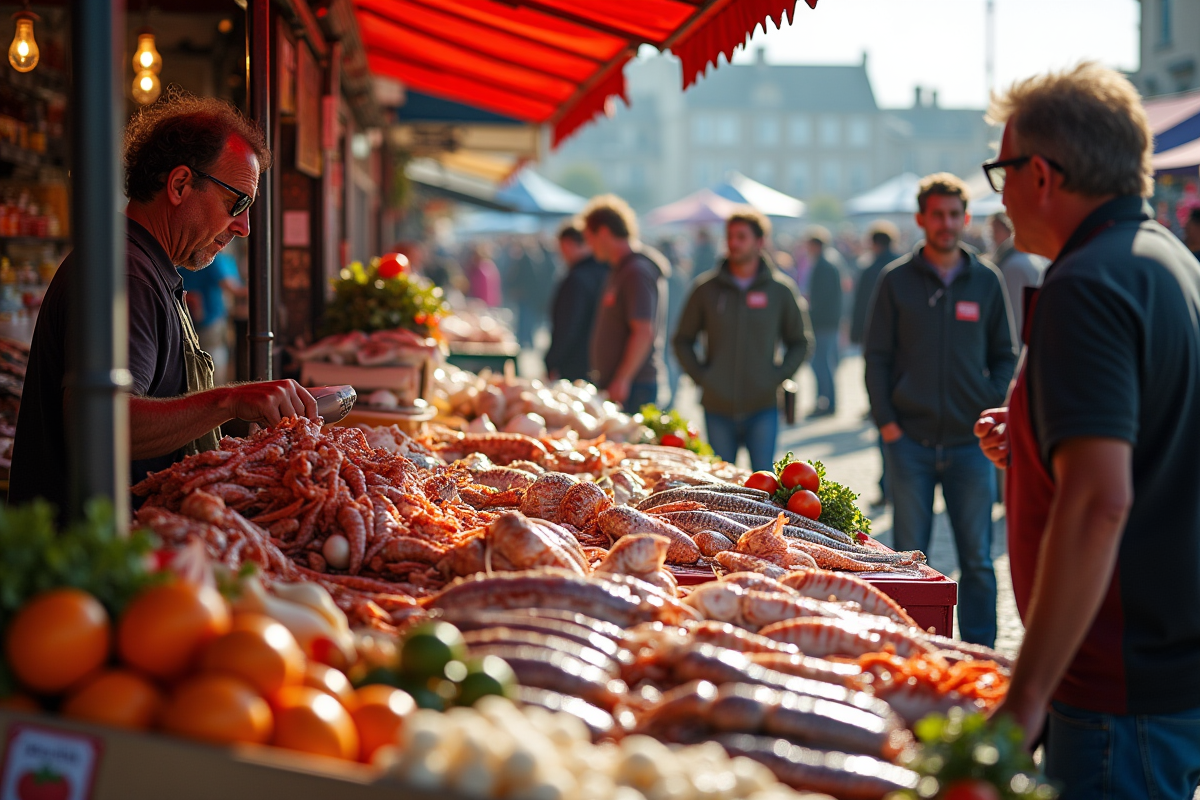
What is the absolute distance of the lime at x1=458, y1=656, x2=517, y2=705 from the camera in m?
1.68

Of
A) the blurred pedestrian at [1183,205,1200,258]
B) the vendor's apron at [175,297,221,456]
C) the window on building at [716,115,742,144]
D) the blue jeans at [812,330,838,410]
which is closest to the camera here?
the vendor's apron at [175,297,221,456]

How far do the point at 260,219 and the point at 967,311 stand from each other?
356 centimetres

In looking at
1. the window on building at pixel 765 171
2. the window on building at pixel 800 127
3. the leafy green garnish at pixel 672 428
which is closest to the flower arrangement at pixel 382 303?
the leafy green garnish at pixel 672 428

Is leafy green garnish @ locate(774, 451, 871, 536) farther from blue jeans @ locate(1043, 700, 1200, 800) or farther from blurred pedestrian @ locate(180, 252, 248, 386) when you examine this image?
blurred pedestrian @ locate(180, 252, 248, 386)

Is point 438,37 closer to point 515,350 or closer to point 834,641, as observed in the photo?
point 515,350

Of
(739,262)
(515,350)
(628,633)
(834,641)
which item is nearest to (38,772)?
(628,633)

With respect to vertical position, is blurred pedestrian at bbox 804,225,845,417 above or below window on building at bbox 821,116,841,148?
below

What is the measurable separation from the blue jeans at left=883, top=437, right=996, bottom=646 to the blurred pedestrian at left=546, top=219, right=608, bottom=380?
12.9 feet

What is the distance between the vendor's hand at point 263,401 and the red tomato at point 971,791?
2003 millimetres

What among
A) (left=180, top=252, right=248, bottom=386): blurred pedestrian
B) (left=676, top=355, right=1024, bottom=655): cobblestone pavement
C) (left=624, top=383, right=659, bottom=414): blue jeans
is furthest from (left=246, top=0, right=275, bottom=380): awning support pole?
(left=624, top=383, right=659, bottom=414): blue jeans

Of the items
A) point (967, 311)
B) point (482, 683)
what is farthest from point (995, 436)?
point (967, 311)

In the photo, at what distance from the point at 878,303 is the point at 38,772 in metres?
5.25

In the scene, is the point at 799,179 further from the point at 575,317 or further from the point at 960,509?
the point at 960,509

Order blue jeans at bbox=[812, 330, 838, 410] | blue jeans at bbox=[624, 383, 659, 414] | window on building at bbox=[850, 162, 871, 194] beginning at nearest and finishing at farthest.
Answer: blue jeans at bbox=[624, 383, 659, 414] < blue jeans at bbox=[812, 330, 838, 410] < window on building at bbox=[850, 162, 871, 194]
